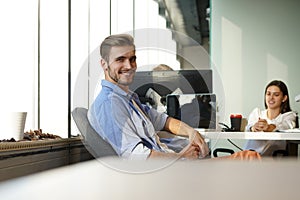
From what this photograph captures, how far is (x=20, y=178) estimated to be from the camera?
0.84 feet

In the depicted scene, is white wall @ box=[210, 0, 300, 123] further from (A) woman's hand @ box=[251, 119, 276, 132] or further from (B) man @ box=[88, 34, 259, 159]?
(B) man @ box=[88, 34, 259, 159]

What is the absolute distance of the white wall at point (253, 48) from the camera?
3.67 meters

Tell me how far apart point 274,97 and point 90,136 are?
1881mm

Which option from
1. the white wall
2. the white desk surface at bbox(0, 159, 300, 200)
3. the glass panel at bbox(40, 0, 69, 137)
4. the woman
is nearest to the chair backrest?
the glass panel at bbox(40, 0, 69, 137)

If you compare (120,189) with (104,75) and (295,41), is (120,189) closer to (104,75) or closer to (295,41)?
(104,75)

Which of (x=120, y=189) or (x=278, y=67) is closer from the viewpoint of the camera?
(x=120, y=189)

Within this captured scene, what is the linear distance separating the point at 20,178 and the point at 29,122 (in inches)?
73.3

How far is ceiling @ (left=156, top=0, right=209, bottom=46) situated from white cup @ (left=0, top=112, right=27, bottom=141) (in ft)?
11.4

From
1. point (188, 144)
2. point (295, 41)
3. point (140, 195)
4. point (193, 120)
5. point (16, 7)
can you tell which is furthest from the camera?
point (295, 41)

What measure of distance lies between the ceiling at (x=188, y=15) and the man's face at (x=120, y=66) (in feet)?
10.8

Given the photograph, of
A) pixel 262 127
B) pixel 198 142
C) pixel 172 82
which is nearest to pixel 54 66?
pixel 172 82

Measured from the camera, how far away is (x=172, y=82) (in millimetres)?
1941

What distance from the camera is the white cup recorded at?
62.1 inches

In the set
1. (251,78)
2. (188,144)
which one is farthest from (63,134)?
(251,78)
